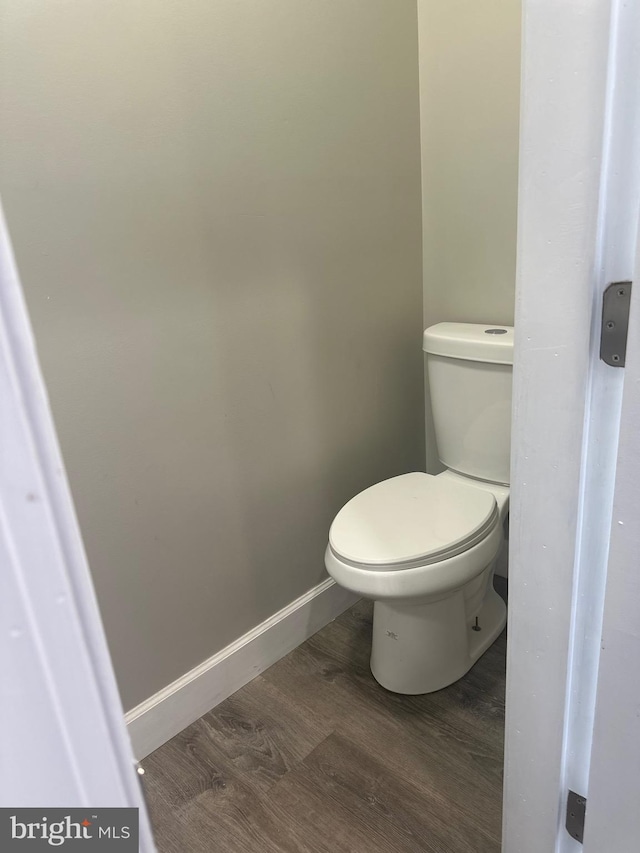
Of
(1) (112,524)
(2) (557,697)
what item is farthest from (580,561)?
(1) (112,524)

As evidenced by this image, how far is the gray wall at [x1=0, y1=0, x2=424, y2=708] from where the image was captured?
1104 mm

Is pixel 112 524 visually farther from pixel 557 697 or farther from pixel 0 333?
pixel 0 333

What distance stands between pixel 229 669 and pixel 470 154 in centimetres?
152

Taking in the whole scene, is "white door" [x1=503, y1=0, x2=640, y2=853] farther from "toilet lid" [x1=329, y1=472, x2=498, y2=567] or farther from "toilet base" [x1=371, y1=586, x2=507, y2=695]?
"toilet base" [x1=371, y1=586, x2=507, y2=695]

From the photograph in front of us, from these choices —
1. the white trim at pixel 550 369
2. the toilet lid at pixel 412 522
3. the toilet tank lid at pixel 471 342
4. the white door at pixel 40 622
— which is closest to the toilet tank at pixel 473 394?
the toilet tank lid at pixel 471 342

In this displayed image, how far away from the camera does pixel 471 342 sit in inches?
61.2

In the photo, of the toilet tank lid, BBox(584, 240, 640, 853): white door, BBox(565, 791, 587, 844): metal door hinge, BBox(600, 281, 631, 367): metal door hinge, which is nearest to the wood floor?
BBox(565, 791, 587, 844): metal door hinge

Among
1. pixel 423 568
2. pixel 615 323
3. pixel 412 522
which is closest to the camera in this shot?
pixel 615 323

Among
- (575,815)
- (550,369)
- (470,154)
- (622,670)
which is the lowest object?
(575,815)

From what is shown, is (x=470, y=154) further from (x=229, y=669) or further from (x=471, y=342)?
(x=229, y=669)

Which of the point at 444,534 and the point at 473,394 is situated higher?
the point at 473,394

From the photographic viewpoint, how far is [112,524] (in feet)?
4.18

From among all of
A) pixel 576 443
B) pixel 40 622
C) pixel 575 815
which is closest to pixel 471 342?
pixel 576 443

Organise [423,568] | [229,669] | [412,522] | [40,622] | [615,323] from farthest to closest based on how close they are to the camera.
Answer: [229,669] < [412,522] < [423,568] < [615,323] < [40,622]
